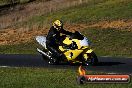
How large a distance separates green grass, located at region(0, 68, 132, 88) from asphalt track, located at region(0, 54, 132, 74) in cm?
143

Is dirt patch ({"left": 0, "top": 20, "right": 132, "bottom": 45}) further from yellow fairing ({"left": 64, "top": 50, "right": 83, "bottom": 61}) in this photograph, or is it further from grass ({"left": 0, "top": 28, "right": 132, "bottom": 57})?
yellow fairing ({"left": 64, "top": 50, "right": 83, "bottom": 61})

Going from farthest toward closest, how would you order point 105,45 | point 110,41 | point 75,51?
1. point 110,41
2. point 105,45
3. point 75,51

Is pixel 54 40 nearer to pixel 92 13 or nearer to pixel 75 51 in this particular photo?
pixel 75 51

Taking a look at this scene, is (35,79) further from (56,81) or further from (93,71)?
(93,71)

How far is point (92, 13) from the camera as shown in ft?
151

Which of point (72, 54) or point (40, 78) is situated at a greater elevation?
point (40, 78)

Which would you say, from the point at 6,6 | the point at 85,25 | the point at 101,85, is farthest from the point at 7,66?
the point at 6,6

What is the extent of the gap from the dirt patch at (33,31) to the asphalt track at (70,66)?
33.9 ft

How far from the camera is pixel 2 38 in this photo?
3938 cm

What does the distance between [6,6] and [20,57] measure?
4052 centimetres

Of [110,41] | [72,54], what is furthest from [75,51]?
[110,41]

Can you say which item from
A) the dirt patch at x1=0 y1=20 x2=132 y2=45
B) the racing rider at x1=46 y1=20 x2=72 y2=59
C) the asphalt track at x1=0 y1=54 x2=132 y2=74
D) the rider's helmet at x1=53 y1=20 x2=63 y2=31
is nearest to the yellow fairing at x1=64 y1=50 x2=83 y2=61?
the racing rider at x1=46 y1=20 x2=72 y2=59

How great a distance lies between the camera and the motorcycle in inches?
880

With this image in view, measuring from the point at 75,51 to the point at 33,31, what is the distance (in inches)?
740
